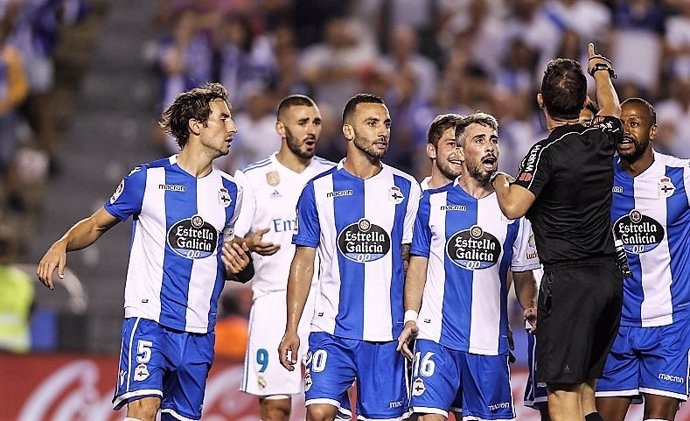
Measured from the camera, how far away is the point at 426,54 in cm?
1714

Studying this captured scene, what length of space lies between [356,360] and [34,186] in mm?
9254

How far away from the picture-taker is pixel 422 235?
→ 9.08 meters

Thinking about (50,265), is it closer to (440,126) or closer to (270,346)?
(270,346)

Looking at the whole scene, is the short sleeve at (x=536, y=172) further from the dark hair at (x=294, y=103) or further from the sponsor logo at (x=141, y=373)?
the dark hair at (x=294, y=103)

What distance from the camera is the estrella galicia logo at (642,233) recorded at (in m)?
9.28

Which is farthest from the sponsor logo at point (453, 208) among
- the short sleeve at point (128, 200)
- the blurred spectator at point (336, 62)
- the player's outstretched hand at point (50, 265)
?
the blurred spectator at point (336, 62)

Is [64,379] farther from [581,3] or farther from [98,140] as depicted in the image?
[581,3]

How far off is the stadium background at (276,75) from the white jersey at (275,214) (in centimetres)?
437

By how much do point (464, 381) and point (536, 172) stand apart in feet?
5.40

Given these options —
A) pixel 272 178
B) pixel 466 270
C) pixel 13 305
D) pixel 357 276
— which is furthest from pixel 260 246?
pixel 13 305

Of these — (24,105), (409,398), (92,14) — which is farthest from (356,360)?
(92,14)

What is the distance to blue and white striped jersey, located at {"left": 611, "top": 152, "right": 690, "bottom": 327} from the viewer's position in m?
9.27

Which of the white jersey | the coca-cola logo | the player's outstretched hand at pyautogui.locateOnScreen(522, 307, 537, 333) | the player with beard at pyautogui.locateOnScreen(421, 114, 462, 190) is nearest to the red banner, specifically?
the coca-cola logo

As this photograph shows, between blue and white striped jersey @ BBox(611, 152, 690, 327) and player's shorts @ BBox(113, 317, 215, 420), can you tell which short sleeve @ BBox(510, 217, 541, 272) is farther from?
player's shorts @ BBox(113, 317, 215, 420)
